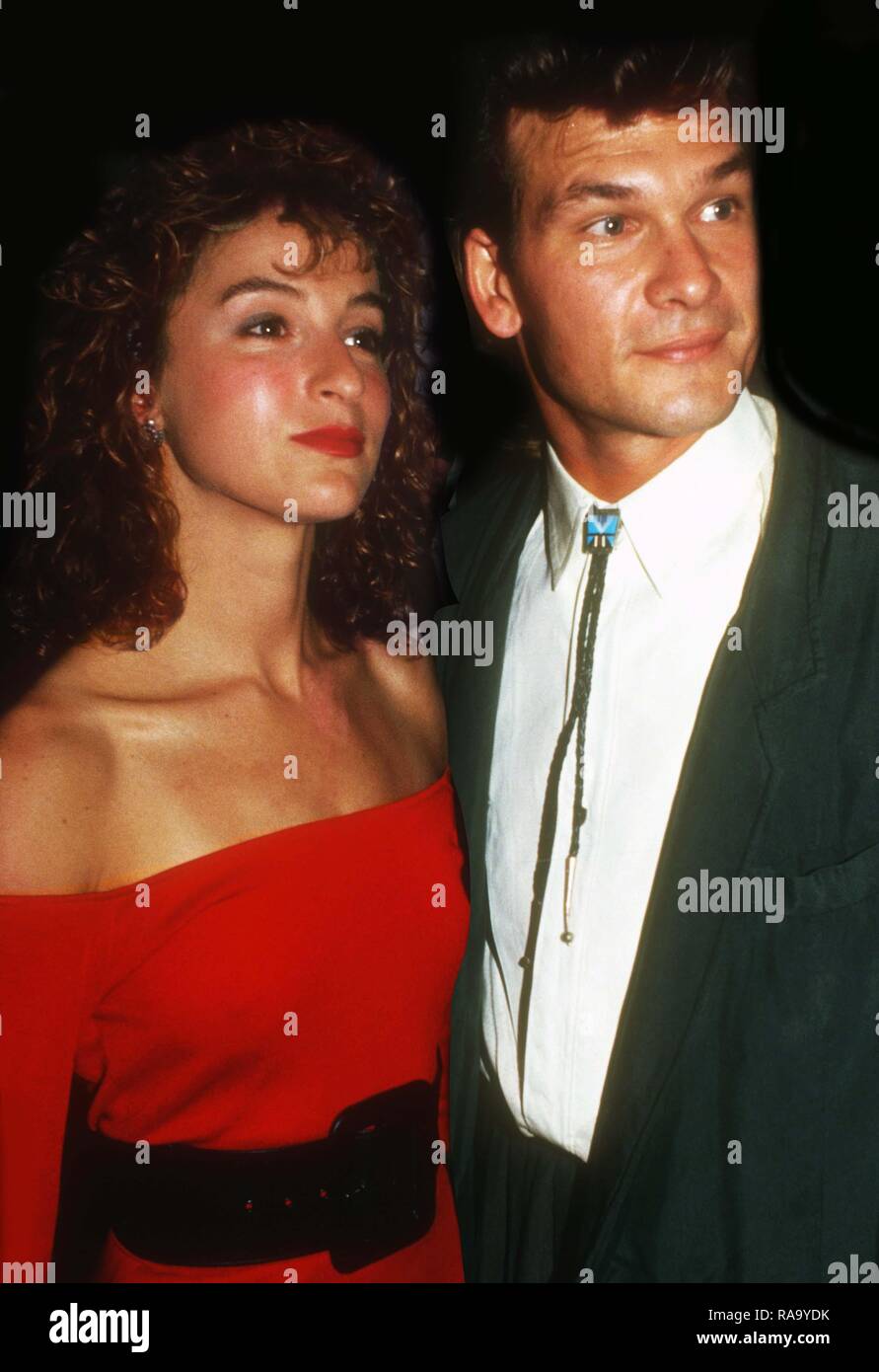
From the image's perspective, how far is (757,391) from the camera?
2.01 m

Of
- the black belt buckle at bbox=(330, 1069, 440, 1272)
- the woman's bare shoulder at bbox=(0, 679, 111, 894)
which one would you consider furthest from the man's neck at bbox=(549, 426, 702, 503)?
Result: the black belt buckle at bbox=(330, 1069, 440, 1272)

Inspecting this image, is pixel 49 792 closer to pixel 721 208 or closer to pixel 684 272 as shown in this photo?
pixel 684 272

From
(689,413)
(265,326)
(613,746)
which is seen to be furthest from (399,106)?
(613,746)

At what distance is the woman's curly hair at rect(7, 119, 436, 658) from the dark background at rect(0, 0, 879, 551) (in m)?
0.08

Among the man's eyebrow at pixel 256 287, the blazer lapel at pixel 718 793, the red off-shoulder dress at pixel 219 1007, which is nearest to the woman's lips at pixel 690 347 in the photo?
the blazer lapel at pixel 718 793

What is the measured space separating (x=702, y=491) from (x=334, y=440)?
603mm

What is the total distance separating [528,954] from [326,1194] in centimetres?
51

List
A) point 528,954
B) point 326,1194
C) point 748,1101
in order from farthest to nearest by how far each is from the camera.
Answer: point 528,954, point 326,1194, point 748,1101

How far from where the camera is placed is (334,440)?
1897 millimetres

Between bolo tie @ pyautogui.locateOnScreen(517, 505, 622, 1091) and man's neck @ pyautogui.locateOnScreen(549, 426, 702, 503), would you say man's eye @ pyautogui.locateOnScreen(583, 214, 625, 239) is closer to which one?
man's neck @ pyautogui.locateOnScreen(549, 426, 702, 503)

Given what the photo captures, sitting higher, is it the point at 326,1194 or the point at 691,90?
the point at 691,90

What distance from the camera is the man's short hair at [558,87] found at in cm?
182
